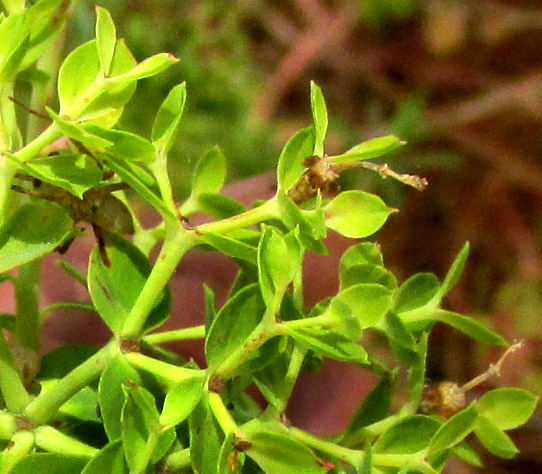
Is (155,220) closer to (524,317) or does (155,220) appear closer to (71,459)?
(71,459)

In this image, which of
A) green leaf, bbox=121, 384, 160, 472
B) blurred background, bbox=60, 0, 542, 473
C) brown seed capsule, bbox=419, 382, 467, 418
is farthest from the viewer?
blurred background, bbox=60, 0, 542, 473

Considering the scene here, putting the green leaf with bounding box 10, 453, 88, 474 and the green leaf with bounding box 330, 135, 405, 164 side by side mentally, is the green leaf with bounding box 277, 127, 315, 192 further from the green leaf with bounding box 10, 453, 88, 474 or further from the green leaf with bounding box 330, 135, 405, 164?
the green leaf with bounding box 10, 453, 88, 474

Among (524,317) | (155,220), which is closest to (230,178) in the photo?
(155,220)

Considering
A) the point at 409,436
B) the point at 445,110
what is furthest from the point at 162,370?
the point at 445,110

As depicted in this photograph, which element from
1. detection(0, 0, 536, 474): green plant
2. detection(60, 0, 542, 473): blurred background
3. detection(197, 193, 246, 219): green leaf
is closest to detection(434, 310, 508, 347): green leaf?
detection(0, 0, 536, 474): green plant

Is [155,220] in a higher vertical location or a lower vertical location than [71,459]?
lower

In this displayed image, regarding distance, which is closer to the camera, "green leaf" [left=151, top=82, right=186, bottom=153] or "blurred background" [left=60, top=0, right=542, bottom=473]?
"green leaf" [left=151, top=82, right=186, bottom=153]

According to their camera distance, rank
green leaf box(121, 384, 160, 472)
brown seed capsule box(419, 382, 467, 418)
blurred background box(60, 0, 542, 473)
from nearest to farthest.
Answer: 1. green leaf box(121, 384, 160, 472)
2. brown seed capsule box(419, 382, 467, 418)
3. blurred background box(60, 0, 542, 473)
